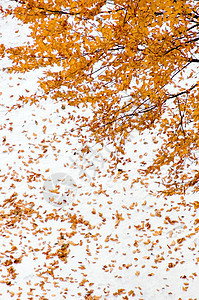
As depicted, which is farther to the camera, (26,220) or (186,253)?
(26,220)

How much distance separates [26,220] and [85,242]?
104cm

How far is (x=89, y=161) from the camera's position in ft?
18.5

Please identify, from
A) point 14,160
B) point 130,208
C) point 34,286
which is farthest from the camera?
point 14,160

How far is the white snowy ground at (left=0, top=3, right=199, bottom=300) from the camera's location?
3.87m

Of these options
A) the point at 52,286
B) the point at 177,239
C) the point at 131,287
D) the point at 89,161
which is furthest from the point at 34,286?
the point at 89,161

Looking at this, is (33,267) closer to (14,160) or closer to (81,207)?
(81,207)

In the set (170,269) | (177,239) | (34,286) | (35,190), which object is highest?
(35,190)

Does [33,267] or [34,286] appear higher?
[33,267]

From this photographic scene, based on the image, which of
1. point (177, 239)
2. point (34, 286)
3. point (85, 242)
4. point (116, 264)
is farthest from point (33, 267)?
point (177, 239)

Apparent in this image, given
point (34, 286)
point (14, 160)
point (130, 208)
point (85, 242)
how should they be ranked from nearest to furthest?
point (34, 286), point (85, 242), point (130, 208), point (14, 160)

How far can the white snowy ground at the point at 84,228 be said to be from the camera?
3.87m

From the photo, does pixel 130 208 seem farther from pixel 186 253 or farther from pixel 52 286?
pixel 52 286

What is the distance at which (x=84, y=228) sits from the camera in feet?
15.3

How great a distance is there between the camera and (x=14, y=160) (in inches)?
220
